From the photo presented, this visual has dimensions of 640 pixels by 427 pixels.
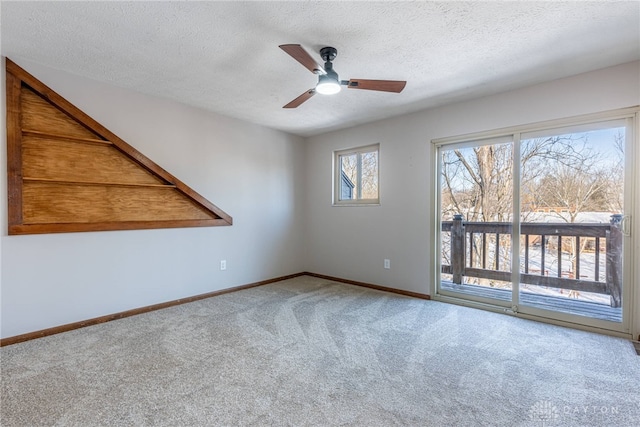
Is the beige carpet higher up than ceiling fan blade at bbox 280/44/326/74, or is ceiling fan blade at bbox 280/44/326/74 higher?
ceiling fan blade at bbox 280/44/326/74

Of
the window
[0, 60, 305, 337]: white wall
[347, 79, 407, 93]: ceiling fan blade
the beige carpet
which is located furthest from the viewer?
the window

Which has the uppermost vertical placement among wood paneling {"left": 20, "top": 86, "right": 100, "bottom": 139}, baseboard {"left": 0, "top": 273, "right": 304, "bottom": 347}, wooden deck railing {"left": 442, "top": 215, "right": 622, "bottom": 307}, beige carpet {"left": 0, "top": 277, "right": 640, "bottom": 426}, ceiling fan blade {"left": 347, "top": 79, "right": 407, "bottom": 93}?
ceiling fan blade {"left": 347, "top": 79, "right": 407, "bottom": 93}

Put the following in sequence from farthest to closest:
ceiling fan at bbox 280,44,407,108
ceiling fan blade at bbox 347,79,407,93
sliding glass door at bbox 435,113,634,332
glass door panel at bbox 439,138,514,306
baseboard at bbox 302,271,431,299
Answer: baseboard at bbox 302,271,431,299
glass door panel at bbox 439,138,514,306
sliding glass door at bbox 435,113,634,332
ceiling fan blade at bbox 347,79,407,93
ceiling fan at bbox 280,44,407,108

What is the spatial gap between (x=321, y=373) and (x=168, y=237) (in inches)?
93.7

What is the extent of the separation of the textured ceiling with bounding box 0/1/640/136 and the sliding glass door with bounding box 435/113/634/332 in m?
0.64

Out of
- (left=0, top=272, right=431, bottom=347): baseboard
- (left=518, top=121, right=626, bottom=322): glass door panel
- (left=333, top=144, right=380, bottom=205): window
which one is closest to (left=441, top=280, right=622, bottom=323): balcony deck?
(left=518, top=121, right=626, bottom=322): glass door panel

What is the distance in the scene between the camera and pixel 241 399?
1755 mm

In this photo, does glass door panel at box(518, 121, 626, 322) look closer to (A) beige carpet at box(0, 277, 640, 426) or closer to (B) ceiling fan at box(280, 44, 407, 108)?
(A) beige carpet at box(0, 277, 640, 426)

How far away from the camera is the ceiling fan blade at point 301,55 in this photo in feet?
5.87

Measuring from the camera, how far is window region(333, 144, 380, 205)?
4359 millimetres

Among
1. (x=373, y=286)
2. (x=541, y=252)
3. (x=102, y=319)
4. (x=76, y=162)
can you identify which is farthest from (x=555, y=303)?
(x=76, y=162)

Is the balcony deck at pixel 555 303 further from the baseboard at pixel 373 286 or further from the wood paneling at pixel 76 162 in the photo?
the wood paneling at pixel 76 162

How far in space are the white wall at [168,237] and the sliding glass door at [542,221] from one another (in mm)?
2390

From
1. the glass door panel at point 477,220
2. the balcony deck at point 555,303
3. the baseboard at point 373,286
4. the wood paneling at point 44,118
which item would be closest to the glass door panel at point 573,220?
the balcony deck at point 555,303
